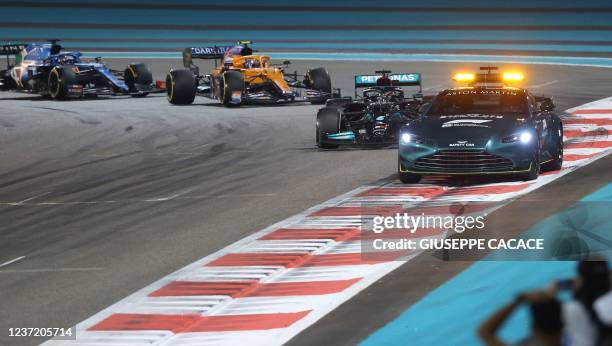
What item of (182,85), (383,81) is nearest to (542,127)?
(383,81)

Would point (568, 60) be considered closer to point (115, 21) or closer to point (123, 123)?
point (115, 21)

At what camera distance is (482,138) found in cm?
1330

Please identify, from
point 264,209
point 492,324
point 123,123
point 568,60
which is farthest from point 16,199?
point 568,60

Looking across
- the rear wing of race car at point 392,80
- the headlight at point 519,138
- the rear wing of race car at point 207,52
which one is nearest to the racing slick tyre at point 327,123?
the rear wing of race car at point 392,80

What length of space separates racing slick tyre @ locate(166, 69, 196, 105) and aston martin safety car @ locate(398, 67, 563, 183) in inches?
509

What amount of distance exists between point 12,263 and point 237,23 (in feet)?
120

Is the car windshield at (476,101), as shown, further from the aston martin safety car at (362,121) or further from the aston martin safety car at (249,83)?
the aston martin safety car at (249,83)

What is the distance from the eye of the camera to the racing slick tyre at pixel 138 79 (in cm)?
2936

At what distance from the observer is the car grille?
522 inches

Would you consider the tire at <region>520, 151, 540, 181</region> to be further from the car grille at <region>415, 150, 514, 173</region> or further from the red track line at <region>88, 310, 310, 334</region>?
the red track line at <region>88, 310, 310, 334</region>

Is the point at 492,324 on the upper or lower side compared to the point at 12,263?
upper

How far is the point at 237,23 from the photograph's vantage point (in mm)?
46156

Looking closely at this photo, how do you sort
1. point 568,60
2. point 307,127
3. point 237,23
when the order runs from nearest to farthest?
point 307,127
point 568,60
point 237,23

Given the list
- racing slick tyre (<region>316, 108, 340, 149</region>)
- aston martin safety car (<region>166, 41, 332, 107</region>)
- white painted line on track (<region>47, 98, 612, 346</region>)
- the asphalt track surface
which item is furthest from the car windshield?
aston martin safety car (<region>166, 41, 332, 107</region>)
